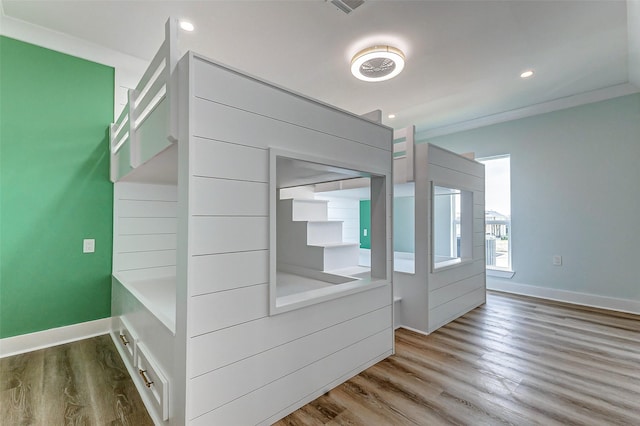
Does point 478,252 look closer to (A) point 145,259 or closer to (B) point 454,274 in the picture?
(B) point 454,274

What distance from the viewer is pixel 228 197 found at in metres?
1.28

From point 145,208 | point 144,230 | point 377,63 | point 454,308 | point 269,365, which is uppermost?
point 377,63

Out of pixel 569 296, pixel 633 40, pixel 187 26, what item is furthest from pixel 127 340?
pixel 569 296

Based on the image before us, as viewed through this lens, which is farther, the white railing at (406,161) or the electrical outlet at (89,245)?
the white railing at (406,161)

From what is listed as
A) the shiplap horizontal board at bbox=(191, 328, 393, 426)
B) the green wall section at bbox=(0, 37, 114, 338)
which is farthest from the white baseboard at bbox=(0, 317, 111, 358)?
the shiplap horizontal board at bbox=(191, 328, 393, 426)

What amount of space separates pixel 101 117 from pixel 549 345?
15.1 feet

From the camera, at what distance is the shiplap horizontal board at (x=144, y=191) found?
2.73 meters

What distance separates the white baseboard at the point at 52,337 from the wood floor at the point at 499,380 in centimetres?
224

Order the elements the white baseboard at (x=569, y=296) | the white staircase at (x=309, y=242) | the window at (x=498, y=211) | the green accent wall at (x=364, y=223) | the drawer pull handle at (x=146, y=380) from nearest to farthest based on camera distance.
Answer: the drawer pull handle at (x=146, y=380) → the white staircase at (x=309, y=242) → the white baseboard at (x=569, y=296) → the window at (x=498, y=211) → the green accent wall at (x=364, y=223)

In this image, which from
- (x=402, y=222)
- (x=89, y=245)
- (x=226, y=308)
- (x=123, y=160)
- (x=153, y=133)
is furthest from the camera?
(x=402, y=222)

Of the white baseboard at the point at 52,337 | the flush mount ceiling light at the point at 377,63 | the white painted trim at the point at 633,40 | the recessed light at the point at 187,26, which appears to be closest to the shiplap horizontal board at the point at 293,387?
the white baseboard at the point at 52,337

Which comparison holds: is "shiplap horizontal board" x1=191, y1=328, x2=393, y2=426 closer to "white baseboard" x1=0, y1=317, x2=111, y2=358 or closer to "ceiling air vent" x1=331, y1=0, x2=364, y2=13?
"white baseboard" x1=0, y1=317, x2=111, y2=358

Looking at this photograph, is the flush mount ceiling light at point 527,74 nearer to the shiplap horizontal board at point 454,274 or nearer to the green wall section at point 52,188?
the shiplap horizontal board at point 454,274

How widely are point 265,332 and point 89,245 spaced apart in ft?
7.40
